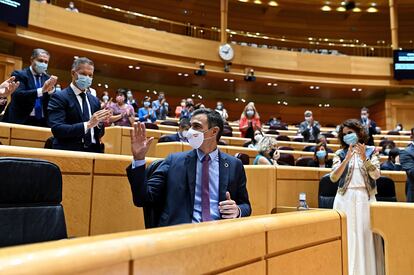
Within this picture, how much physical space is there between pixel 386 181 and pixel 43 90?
250 cm

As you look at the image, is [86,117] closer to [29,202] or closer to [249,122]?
[29,202]

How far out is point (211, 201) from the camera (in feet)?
5.69

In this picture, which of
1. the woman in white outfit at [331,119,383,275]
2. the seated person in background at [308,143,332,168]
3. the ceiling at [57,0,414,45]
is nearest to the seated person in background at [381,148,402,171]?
the seated person in background at [308,143,332,168]

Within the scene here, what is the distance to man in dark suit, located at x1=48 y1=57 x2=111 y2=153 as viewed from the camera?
2049 mm

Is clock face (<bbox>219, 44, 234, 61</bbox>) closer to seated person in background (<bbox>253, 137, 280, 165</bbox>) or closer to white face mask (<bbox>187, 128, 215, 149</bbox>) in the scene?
seated person in background (<bbox>253, 137, 280, 165</bbox>)

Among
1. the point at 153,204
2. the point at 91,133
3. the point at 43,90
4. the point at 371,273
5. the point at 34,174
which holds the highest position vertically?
the point at 43,90

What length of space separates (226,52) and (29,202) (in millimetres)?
9766

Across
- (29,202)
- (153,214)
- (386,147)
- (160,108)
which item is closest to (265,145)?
(153,214)

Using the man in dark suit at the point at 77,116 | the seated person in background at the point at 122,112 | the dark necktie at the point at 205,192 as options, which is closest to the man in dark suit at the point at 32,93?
the man in dark suit at the point at 77,116

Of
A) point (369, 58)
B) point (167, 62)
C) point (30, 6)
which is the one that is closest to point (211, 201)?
point (30, 6)

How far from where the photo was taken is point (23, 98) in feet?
8.54

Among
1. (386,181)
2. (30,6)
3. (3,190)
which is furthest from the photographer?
(30,6)

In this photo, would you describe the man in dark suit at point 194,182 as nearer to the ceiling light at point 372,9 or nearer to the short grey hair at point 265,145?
the short grey hair at point 265,145

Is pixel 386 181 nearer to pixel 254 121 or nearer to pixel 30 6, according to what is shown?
pixel 254 121
